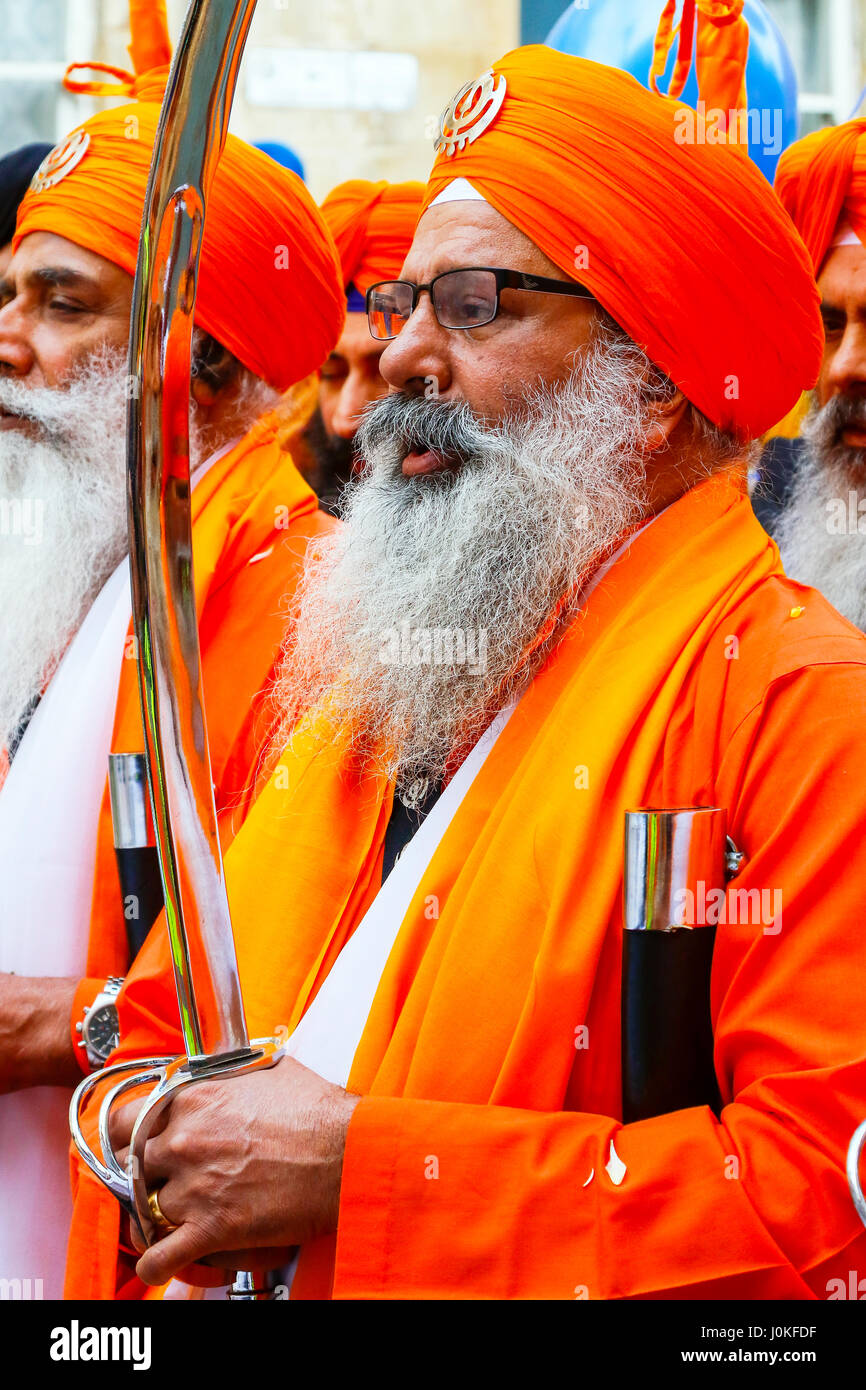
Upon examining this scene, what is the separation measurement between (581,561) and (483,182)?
471 mm

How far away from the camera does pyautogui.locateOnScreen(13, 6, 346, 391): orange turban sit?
7.49 ft

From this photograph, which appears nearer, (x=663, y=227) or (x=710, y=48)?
(x=663, y=227)

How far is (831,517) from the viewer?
7.64 ft

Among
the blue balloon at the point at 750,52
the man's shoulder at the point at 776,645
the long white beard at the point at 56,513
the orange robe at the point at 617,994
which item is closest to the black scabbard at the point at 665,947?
the orange robe at the point at 617,994

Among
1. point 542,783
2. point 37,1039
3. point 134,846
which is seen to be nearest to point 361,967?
point 542,783

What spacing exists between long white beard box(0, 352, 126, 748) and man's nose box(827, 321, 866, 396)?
3.83 ft

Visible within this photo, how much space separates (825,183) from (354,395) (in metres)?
1.15

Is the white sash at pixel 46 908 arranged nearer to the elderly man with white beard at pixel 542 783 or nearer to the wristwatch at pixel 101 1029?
the wristwatch at pixel 101 1029

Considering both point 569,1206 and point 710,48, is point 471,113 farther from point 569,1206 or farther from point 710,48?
point 569,1206

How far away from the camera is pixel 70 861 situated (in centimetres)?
208

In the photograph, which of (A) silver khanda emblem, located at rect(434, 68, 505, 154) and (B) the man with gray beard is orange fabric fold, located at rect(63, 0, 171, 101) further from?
(B) the man with gray beard

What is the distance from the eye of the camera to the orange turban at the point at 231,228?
2283 millimetres

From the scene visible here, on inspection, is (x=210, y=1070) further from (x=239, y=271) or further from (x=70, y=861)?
(x=239, y=271)

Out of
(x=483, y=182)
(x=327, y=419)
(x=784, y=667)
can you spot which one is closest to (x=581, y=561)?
(x=784, y=667)
